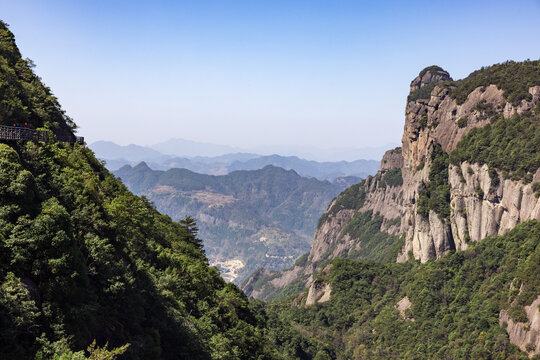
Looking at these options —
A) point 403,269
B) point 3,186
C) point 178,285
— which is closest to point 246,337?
point 178,285

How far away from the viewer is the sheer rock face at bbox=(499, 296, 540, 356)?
6844 centimetres

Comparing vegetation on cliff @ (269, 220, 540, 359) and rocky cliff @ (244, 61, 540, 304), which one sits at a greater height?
rocky cliff @ (244, 61, 540, 304)

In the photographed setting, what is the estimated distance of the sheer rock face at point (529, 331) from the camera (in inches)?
2694

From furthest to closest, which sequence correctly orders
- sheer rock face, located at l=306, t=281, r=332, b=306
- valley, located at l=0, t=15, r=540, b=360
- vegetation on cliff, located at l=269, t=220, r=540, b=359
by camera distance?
sheer rock face, located at l=306, t=281, r=332, b=306 → vegetation on cliff, located at l=269, t=220, r=540, b=359 → valley, located at l=0, t=15, r=540, b=360

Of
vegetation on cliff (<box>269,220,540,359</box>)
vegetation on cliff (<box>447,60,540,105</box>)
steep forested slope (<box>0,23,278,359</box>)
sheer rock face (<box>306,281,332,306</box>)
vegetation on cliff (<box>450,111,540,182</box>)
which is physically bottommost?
sheer rock face (<box>306,281,332,306</box>)

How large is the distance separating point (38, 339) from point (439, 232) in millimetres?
113908

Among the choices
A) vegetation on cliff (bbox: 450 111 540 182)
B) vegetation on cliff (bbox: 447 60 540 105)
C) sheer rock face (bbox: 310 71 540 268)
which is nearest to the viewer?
vegetation on cliff (bbox: 450 111 540 182)

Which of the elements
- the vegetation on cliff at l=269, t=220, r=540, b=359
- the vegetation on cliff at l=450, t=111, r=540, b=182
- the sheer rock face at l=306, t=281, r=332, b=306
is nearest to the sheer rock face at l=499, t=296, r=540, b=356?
the vegetation on cliff at l=269, t=220, r=540, b=359

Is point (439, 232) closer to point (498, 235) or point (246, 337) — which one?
point (498, 235)

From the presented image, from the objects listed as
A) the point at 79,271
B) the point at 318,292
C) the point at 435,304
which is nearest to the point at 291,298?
the point at 318,292

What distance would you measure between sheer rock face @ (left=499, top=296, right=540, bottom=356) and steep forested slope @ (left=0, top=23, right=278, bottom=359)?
48.7m

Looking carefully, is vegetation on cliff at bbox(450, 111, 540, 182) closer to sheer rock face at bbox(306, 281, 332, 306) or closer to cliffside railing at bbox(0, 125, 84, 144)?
sheer rock face at bbox(306, 281, 332, 306)

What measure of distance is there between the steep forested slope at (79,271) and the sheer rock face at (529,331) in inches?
1916

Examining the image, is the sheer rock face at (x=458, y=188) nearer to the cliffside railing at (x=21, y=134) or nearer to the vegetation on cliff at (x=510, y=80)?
the vegetation on cliff at (x=510, y=80)
